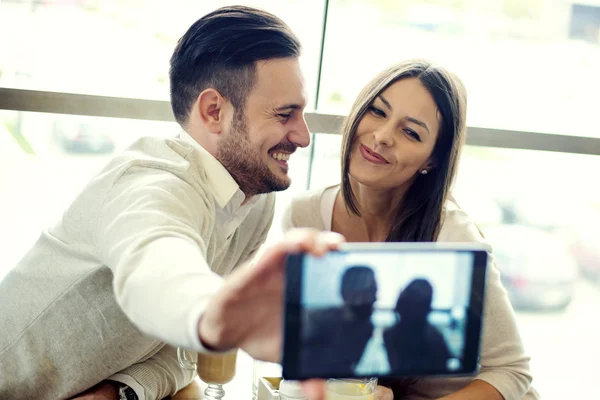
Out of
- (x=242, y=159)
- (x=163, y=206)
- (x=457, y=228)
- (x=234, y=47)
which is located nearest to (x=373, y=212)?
(x=457, y=228)

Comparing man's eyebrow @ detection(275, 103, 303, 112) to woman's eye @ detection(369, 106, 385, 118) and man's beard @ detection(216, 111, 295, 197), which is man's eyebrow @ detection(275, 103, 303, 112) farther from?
woman's eye @ detection(369, 106, 385, 118)

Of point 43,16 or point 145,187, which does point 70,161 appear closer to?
point 43,16

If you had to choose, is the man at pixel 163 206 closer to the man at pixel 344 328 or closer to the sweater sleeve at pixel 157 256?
the sweater sleeve at pixel 157 256

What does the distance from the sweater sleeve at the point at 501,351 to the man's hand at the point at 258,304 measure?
34.9 inches

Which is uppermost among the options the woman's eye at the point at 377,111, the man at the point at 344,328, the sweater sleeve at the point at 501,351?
the woman's eye at the point at 377,111

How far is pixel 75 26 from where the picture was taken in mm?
2359

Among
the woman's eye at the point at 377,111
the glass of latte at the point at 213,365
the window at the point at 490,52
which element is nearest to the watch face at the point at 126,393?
the glass of latte at the point at 213,365

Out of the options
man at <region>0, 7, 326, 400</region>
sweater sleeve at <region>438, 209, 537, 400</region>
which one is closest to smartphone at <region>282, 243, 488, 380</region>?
man at <region>0, 7, 326, 400</region>

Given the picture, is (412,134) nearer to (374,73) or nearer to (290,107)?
(290,107)

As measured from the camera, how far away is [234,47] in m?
1.49

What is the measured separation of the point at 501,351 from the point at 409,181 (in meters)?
0.51

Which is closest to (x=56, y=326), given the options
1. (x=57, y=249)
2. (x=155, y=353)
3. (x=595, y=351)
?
(x=57, y=249)

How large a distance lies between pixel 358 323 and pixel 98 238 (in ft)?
1.59

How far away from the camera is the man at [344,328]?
80 centimetres
